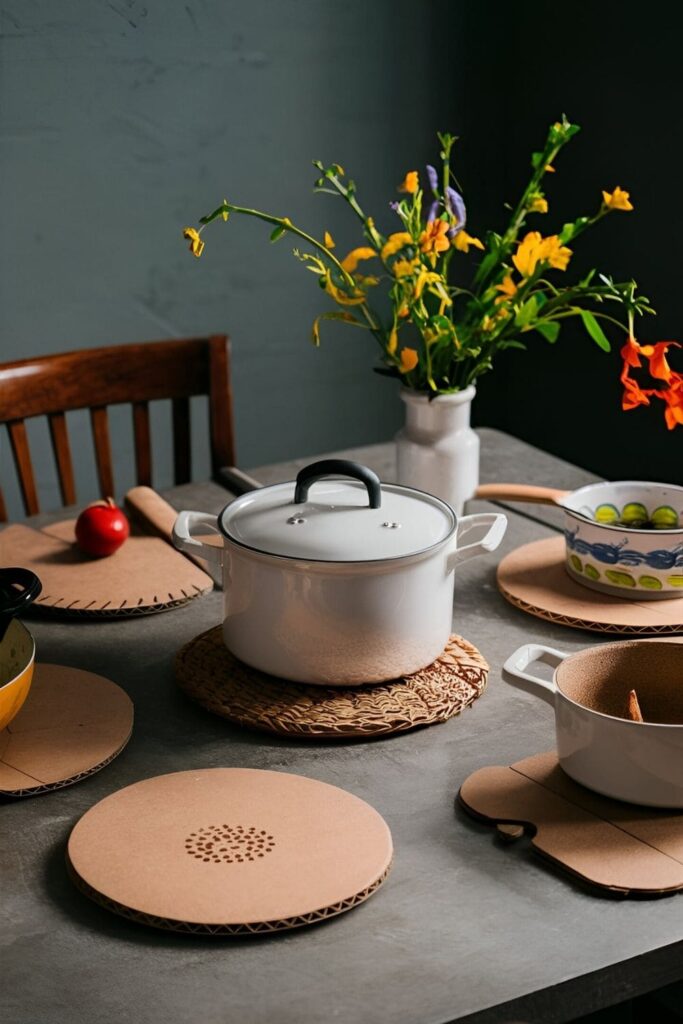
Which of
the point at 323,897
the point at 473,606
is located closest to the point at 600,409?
the point at 473,606

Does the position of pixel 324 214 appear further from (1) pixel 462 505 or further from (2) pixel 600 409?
(1) pixel 462 505

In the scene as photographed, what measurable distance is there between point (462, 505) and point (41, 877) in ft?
2.42

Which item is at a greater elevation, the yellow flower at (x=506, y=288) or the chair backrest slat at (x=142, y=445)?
the yellow flower at (x=506, y=288)

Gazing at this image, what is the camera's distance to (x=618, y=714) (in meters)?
0.96

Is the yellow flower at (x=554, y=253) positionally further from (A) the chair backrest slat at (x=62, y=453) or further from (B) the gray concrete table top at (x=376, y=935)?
(A) the chair backrest slat at (x=62, y=453)

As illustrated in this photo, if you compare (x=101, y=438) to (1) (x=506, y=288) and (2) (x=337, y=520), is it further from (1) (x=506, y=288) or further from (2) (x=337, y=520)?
(2) (x=337, y=520)

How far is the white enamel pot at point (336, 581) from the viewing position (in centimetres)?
100

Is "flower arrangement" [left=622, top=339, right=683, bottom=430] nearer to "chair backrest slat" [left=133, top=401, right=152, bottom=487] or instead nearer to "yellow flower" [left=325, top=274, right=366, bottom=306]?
"yellow flower" [left=325, top=274, right=366, bottom=306]

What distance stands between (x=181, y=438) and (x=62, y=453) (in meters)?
0.20

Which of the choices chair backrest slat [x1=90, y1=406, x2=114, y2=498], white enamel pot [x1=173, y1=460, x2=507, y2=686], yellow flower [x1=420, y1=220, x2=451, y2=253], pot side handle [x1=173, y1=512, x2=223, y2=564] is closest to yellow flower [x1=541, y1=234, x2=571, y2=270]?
yellow flower [x1=420, y1=220, x2=451, y2=253]

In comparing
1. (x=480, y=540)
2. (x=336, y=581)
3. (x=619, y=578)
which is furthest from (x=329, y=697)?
(x=619, y=578)

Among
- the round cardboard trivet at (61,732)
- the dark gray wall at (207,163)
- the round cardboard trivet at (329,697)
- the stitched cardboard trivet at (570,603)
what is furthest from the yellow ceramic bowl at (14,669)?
the dark gray wall at (207,163)

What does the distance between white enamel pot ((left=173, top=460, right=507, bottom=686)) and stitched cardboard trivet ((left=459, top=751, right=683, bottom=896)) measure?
0.15 m

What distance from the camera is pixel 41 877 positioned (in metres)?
0.84
